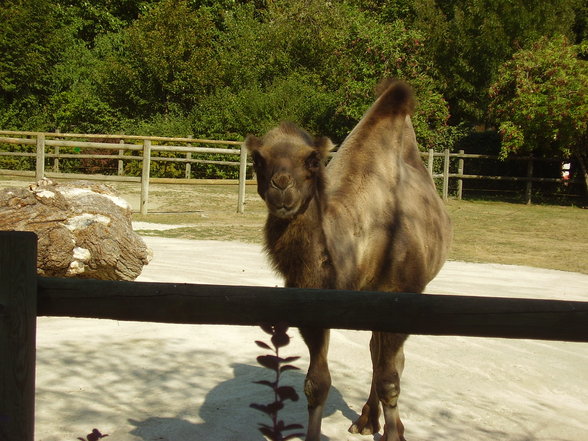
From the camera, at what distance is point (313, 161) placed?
382 cm

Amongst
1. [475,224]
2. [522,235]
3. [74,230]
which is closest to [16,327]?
[74,230]

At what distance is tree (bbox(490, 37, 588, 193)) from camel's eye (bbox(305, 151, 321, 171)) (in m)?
21.0

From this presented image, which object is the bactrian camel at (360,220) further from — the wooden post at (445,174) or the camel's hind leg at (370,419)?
the wooden post at (445,174)

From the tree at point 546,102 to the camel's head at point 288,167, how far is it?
68.7 feet

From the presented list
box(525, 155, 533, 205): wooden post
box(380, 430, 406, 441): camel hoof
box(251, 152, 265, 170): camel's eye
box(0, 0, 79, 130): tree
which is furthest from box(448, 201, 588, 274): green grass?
box(0, 0, 79, 130): tree

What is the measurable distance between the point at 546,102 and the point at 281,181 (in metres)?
22.0

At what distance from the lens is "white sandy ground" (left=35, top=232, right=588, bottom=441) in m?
4.70

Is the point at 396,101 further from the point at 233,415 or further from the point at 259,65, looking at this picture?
the point at 259,65

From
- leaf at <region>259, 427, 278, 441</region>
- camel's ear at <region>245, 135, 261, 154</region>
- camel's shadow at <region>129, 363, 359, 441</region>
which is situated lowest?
camel's shadow at <region>129, 363, 359, 441</region>

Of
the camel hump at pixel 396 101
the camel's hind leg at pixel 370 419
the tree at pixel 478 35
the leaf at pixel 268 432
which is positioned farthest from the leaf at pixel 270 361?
the tree at pixel 478 35

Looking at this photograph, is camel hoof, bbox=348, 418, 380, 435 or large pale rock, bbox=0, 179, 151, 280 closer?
camel hoof, bbox=348, 418, 380, 435

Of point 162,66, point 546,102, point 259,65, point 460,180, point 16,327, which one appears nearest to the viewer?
point 16,327

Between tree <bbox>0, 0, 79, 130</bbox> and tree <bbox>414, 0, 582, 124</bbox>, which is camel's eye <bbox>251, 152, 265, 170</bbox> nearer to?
tree <bbox>414, 0, 582, 124</bbox>

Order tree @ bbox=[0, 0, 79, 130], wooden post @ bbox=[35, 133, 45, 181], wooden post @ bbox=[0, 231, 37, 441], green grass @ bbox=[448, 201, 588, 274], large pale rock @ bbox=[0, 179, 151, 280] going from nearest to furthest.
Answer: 1. wooden post @ bbox=[0, 231, 37, 441]
2. large pale rock @ bbox=[0, 179, 151, 280]
3. green grass @ bbox=[448, 201, 588, 274]
4. wooden post @ bbox=[35, 133, 45, 181]
5. tree @ bbox=[0, 0, 79, 130]
